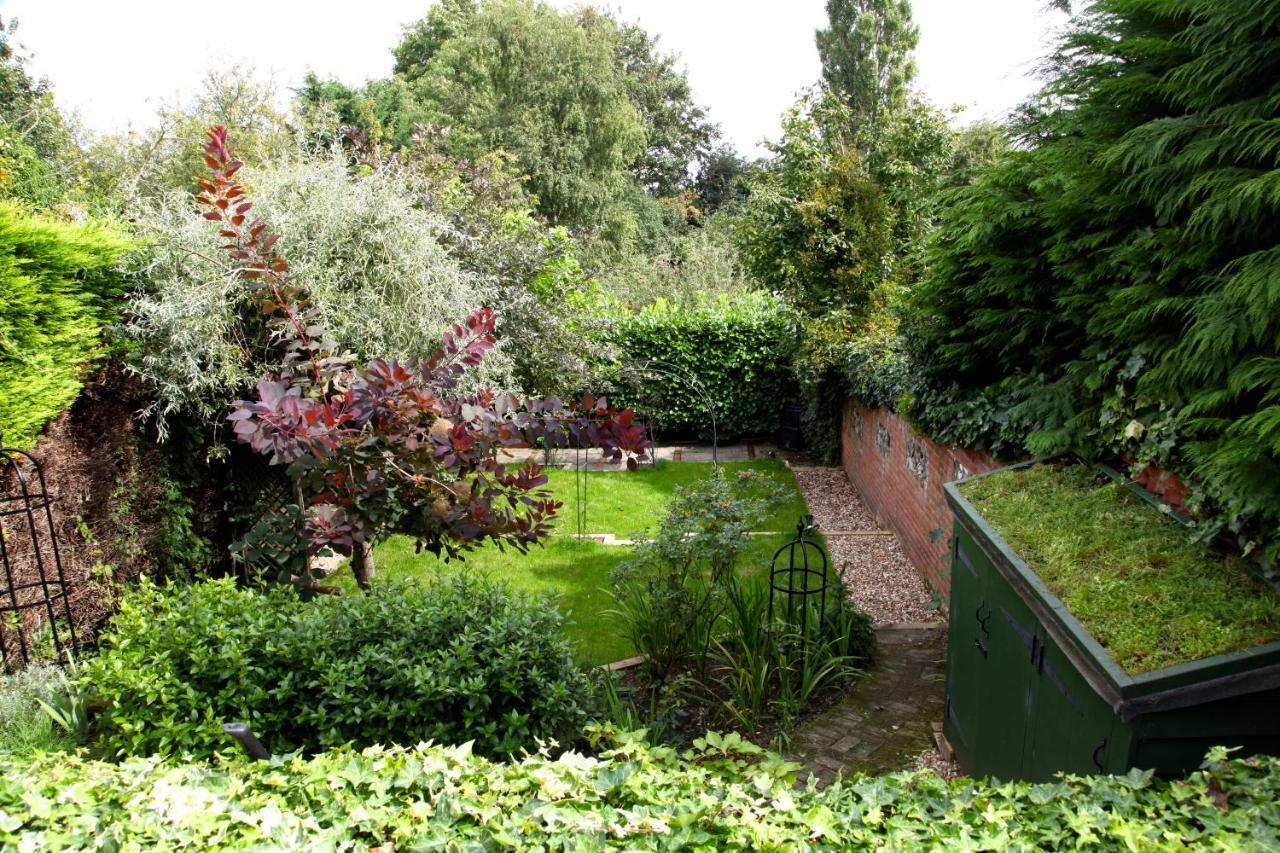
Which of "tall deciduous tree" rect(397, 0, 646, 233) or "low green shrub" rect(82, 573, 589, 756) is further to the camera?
"tall deciduous tree" rect(397, 0, 646, 233)

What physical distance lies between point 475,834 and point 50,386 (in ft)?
13.4

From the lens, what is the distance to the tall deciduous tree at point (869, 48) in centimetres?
2598

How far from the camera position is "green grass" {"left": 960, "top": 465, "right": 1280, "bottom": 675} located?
223cm

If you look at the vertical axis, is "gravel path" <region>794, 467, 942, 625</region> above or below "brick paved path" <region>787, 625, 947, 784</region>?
below

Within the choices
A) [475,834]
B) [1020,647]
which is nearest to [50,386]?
[475,834]

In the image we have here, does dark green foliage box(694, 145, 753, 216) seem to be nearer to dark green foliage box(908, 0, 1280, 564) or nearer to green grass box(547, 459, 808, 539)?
green grass box(547, 459, 808, 539)

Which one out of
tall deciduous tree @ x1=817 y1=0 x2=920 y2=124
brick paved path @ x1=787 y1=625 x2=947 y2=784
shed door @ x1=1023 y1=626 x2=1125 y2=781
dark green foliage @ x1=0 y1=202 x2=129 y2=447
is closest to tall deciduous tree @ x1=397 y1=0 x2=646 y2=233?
tall deciduous tree @ x1=817 y1=0 x2=920 y2=124

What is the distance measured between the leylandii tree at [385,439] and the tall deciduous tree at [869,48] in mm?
25544

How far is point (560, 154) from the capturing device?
78.4 feet

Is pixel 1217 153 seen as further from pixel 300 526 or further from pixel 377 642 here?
pixel 300 526

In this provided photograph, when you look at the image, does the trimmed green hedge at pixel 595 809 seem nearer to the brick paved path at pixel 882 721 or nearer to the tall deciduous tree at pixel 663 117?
the brick paved path at pixel 882 721

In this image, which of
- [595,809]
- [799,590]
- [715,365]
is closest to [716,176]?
[715,365]

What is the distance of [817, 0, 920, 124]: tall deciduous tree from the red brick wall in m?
20.0

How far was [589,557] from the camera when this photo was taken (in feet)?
25.7
